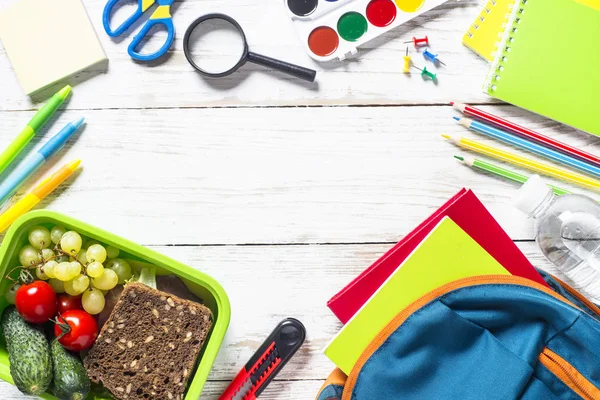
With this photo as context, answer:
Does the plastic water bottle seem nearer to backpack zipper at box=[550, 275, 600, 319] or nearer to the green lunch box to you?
backpack zipper at box=[550, 275, 600, 319]

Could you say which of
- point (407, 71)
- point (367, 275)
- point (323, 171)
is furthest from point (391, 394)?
point (407, 71)

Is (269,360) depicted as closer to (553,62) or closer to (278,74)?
(278,74)

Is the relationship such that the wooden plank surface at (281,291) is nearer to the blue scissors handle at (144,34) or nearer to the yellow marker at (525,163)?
the yellow marker at (525,163)

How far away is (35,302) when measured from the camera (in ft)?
2.04

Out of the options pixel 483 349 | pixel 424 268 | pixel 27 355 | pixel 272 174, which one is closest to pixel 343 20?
pixel 272 174

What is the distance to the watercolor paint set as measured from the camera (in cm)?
74

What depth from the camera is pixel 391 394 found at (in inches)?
25.5

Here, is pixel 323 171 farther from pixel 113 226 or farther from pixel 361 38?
pixel 113 226

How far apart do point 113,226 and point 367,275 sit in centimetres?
32

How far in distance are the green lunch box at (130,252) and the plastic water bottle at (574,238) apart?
1.26 ft

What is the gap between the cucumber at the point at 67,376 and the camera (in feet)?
2.04

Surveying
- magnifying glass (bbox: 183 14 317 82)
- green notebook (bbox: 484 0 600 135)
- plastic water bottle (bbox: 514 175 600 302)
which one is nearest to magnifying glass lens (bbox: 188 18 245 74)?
magnifying glass (bbox: 183 14 317 82)

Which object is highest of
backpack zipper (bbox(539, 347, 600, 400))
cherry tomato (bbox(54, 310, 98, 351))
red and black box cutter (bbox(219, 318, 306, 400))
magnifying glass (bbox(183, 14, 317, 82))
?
magnifying glass (bbox(183, 14, 317, 82))

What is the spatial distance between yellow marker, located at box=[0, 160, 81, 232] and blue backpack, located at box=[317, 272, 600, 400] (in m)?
0.41
